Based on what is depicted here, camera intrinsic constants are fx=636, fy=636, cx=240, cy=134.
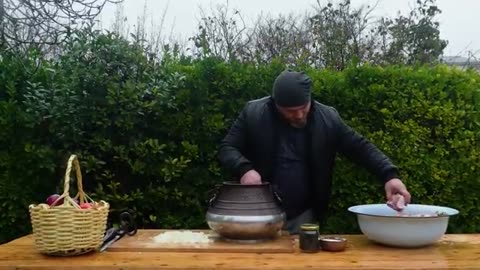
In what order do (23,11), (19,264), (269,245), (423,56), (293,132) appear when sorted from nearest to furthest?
(19,264) < (269,245) < (293,132) < (23,11) < (423,56)

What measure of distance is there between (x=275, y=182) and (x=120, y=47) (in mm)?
1249

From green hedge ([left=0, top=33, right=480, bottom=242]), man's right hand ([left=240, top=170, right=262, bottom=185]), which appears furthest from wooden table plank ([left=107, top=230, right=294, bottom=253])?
green hedge ([left=0, top=33, right=480, bottom=242])

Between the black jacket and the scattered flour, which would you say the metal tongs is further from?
the black jacket

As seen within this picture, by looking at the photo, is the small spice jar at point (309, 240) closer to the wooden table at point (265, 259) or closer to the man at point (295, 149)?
the wooden table at point (265, 259)

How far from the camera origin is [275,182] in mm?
3176

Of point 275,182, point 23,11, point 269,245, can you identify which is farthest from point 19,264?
point 23,11

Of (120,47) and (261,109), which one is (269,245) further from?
(120,47)

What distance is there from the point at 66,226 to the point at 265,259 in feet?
2.38

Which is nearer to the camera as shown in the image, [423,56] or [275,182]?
[275,182]

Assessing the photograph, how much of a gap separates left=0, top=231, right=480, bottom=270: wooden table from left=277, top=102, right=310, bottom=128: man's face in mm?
695

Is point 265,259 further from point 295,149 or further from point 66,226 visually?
point 295,149

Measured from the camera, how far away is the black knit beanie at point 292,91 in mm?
2902

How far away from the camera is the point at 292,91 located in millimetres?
2898

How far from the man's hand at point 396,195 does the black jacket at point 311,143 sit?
24 cm
